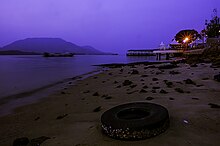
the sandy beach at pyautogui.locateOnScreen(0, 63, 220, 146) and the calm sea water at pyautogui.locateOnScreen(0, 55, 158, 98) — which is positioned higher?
the sandy beach at pyautogui.locateOnScreen(0, 63, 220, 146)

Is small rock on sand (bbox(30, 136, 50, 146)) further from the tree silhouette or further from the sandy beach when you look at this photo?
the tree silhouette

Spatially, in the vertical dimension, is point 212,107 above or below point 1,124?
above

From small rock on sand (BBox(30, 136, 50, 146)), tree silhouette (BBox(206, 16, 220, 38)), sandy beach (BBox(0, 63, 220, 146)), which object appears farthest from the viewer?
tree silhouette (BBox(206, 16, 220, 38))

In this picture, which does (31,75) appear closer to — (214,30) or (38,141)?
(38,141)

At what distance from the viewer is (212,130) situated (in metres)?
3.75

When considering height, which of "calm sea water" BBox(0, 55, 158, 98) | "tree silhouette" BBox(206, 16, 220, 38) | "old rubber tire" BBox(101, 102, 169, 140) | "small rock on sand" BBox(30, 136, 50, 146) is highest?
"tree silhouette" BBox(206, 16, 220, 38)

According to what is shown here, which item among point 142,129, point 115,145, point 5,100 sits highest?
point 142,129

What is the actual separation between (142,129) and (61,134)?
1880 millimetres

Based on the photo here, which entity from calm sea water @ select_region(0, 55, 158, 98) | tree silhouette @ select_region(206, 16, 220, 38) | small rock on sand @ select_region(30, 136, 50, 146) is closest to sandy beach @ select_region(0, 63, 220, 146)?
small rock on sand @ select_region(30, 136, 50, 146)

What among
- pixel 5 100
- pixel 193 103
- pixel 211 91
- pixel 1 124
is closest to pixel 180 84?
pixel 211 91

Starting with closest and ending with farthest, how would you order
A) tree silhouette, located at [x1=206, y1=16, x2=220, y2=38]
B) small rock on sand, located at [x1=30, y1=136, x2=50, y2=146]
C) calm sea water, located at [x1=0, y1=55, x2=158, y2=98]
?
1. small rock on sand, located at [x1=30, y1=136, x2=50, y2=146]
2. calm sea water, located at [x1=0, y1=55, x2=158, y2=98]
3. tree silhouette, located at [x1=206, y1=16, x2=220, y2=38]

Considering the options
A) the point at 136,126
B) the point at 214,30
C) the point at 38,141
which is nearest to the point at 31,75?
the point at 38,141

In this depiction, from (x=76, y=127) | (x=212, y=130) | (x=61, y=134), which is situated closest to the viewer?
(x=212, y=130)

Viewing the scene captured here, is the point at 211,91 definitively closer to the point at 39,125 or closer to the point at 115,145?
the point at 115,145
